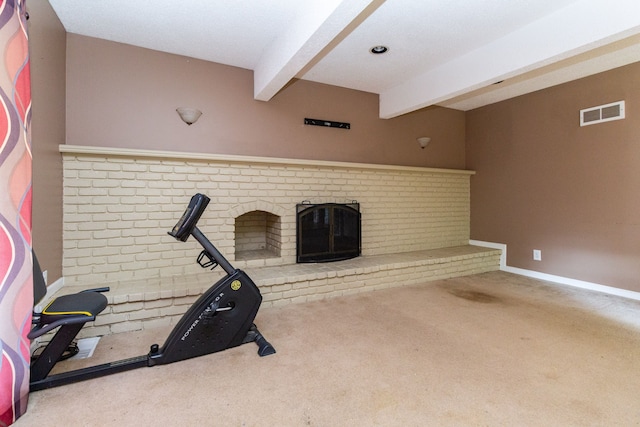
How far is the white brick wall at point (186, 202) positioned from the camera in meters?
2.65

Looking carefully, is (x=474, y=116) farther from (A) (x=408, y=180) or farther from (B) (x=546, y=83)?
(A) (x=408, y=180)

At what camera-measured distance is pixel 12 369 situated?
137 cm

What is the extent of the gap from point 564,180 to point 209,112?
425 cm

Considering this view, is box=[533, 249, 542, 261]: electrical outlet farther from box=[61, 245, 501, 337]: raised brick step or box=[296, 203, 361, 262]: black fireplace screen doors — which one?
box=[296, 203, 361, 262]: black fireplace screen doors

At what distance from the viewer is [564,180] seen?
3.73 m

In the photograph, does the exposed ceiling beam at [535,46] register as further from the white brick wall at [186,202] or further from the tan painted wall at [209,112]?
the white brick wall at [186,202]

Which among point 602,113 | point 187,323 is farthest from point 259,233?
point 602,113

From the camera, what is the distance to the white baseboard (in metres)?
3.24

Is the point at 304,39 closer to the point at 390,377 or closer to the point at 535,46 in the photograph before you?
the point at 535,46

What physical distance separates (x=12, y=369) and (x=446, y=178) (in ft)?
15.9

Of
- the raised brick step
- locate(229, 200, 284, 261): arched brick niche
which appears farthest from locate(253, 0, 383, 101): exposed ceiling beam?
the raised brick step

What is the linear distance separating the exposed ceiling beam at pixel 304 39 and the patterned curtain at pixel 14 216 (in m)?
1.54

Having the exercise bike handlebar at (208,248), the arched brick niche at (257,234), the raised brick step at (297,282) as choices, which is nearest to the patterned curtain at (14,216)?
the exercise bike handlebar at (208,248)


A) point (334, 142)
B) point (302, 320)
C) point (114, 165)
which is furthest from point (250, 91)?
point (302, 320)
